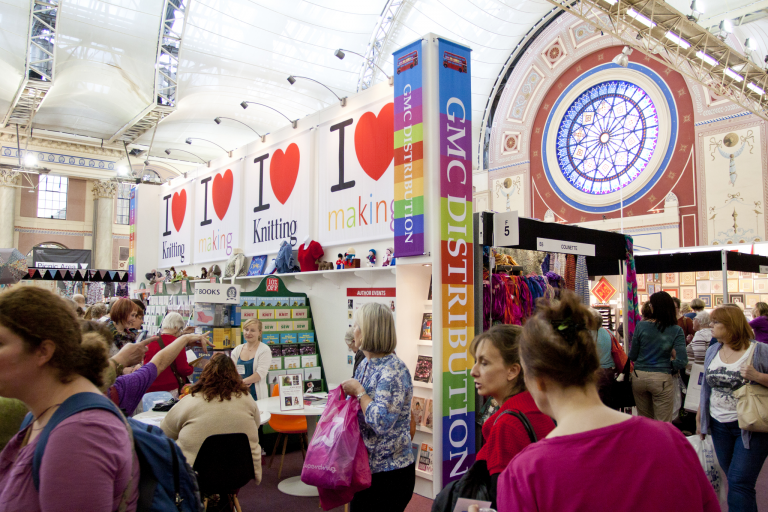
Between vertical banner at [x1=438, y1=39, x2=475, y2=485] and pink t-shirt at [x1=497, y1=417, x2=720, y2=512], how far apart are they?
3056 millimetres

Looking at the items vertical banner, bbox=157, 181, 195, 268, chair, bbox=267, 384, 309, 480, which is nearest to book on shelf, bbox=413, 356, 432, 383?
chair, bbox=267, 384, 309, 480

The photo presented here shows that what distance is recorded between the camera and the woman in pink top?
0.98 metres

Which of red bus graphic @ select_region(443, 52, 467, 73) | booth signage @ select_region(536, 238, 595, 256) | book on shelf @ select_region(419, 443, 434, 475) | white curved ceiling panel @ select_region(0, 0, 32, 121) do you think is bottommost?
book on shelf @ select_region(419, 443, 434, 475)

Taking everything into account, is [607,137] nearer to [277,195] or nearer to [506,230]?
[277,195]

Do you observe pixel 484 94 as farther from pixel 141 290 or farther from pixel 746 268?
pixel 141 290

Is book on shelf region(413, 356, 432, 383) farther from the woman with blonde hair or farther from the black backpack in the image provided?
the black backpack

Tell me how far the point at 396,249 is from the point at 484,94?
12.0 m

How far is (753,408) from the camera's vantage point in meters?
2.93

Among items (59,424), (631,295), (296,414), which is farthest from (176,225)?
(59,424)

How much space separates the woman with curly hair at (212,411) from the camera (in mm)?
2928

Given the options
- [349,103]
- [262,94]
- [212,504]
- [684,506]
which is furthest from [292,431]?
[262,94]

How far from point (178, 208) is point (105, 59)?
414 cm

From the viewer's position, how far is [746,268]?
752 cm

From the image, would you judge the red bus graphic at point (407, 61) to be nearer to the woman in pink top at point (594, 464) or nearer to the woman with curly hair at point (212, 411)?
the woman with curly hair at point (212, 411)
